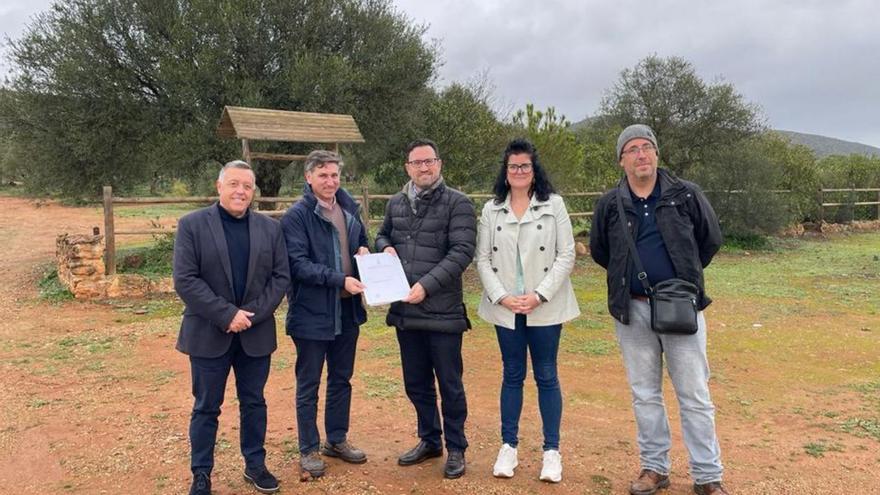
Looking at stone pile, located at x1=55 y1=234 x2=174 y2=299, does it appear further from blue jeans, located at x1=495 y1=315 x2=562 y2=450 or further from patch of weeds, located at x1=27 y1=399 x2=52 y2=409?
blue jeans, located at x1=495 y1=315 x2=562 y2=450

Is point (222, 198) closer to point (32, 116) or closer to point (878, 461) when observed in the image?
point (878, 461)

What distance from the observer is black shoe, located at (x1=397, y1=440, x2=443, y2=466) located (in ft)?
11.7

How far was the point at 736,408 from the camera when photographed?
15.8 feet

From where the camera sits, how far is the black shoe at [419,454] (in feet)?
11.7

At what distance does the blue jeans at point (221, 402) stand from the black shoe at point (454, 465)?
3.37ft

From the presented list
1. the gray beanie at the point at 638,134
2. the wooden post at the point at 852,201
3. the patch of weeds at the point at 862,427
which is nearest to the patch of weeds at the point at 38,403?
the gray beanie at the point at 638,134

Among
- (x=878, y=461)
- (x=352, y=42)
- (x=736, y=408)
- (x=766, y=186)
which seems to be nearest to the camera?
(x=878, y=461)

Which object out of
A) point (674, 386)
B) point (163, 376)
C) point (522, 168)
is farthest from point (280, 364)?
point (674, 386)

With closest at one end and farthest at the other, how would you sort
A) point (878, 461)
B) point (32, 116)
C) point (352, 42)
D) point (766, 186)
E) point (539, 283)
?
point (539, 283) < point (878, 461) < point (32, 116) < point (352, 42) < point (766, 186)

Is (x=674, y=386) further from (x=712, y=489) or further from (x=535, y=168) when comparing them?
(x=535, y=168)

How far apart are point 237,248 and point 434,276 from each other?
1.05m

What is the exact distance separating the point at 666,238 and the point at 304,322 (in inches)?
78.4

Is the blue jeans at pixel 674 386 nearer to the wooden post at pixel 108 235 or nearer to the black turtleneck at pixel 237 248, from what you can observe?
the black turtleneck at pixel 237 248

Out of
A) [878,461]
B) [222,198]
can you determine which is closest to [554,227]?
[222,198]
